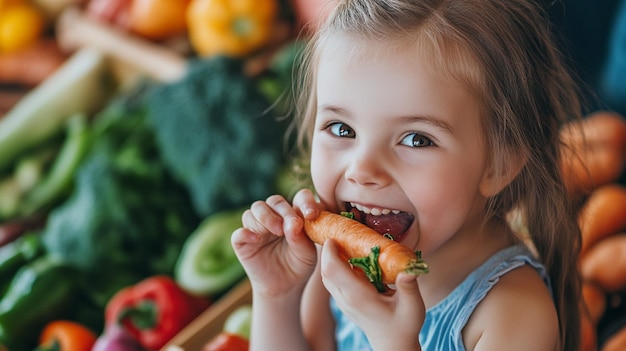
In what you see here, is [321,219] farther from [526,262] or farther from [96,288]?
[96,288]

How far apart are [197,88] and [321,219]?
3.76 feet

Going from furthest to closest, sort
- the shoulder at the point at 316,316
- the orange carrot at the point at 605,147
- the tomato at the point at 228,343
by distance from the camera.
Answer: the orange carrot at the point at 605,147
the tomato at the point at 228,343
the shoulder at the point at 316,316

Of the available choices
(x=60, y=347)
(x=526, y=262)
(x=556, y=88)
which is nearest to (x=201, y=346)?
(x=60, y=347)

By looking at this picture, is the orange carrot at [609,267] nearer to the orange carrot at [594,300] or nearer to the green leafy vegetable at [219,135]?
the orange carrot at [594,300]

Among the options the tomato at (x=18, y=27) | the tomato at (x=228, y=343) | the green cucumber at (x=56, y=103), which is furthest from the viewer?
the tomato at (x=18, y=27)

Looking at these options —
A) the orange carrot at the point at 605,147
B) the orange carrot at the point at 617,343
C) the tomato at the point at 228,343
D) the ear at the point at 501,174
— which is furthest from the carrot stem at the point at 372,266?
the orange carrot at the point at 605,147

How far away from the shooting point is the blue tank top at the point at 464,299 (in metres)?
1.06

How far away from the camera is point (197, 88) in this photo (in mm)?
2059

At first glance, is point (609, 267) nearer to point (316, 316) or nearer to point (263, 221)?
point (316, 316)

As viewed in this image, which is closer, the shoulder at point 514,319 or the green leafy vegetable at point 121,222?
the shoulder at point 514,319

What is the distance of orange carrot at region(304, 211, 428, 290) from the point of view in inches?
33.0

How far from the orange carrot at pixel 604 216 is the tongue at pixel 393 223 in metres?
0.86

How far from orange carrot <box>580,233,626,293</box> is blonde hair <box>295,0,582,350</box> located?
540 millimetres

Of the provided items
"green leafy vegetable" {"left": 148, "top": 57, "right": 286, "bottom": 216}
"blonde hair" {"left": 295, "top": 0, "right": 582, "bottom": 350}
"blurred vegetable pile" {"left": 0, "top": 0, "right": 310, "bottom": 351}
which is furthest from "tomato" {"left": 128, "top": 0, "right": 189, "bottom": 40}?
"blonde hair" {"left": 295, "top": 0, "right": 582, "bottom": 350}
